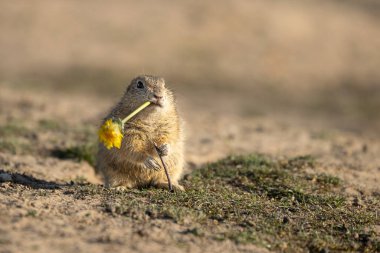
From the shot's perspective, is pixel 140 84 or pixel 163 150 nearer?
pixel 163 150

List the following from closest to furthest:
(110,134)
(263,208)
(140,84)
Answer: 1. (110,134)
2. (263,208)
3. (140,84)

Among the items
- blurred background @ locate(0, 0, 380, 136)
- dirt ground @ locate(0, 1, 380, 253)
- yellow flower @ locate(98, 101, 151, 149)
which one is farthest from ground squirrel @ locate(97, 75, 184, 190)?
blurred background @ locate(0, 0, 380, 136)

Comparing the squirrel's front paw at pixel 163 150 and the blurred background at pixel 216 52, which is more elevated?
the blurred background at pixel 216 52

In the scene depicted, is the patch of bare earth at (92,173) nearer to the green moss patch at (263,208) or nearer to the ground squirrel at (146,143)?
the green moss patch at (263,208)

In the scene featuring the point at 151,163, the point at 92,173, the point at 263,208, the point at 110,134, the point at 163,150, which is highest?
the point at 110,134

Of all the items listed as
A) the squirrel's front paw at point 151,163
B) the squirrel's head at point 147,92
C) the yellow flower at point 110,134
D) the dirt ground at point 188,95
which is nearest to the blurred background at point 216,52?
the dirt ground at point 188,95

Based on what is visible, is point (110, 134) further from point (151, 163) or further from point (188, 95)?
point (188, 95)

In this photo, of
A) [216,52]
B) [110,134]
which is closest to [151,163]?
[110,134]

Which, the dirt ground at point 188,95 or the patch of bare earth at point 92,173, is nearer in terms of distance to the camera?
the patch of bare earth at point 92,173
